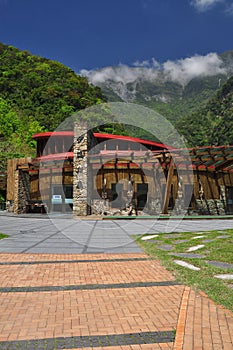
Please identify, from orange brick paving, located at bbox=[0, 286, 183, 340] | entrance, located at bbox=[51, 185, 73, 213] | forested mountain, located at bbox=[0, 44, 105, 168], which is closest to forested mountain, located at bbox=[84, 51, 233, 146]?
forested mountain, located at bbox=[0, 44, 105, 168]

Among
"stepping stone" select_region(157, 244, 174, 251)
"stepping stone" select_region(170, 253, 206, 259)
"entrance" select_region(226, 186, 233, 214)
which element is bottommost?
"stepping stone" select_region(170, 253, 206, 259)

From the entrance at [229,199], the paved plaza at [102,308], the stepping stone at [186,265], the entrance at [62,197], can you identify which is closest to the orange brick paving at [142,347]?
the paved plaza at [102,308]

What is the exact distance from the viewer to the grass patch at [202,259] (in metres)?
4.26

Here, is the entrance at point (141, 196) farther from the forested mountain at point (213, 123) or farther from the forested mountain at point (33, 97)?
the forested mountain at point (213, 123)

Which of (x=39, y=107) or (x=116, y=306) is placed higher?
(x=39, y=107)

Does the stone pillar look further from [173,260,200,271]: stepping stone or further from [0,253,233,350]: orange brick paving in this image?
[0,253,233,350]: orange brick paving

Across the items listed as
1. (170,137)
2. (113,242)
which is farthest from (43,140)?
(170,137)

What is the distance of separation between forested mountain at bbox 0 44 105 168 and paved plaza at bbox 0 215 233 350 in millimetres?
35654

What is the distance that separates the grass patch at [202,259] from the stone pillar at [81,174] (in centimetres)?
771

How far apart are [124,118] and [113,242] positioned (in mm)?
35532

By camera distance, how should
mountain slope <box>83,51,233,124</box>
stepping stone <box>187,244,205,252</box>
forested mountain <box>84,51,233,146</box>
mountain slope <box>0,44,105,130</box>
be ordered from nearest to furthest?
stepping stone <box>187,244,205,252</box>
mountain slope <box>0,44,105,130</box>
forested mountain <box>84,51,233,146</box>
mountain slope <box>83,51,233,124</box>

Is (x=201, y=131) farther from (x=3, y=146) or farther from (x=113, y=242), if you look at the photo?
(x=113, y=242)

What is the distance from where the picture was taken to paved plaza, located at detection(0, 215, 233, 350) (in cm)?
290

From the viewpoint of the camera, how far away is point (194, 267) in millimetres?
5566
